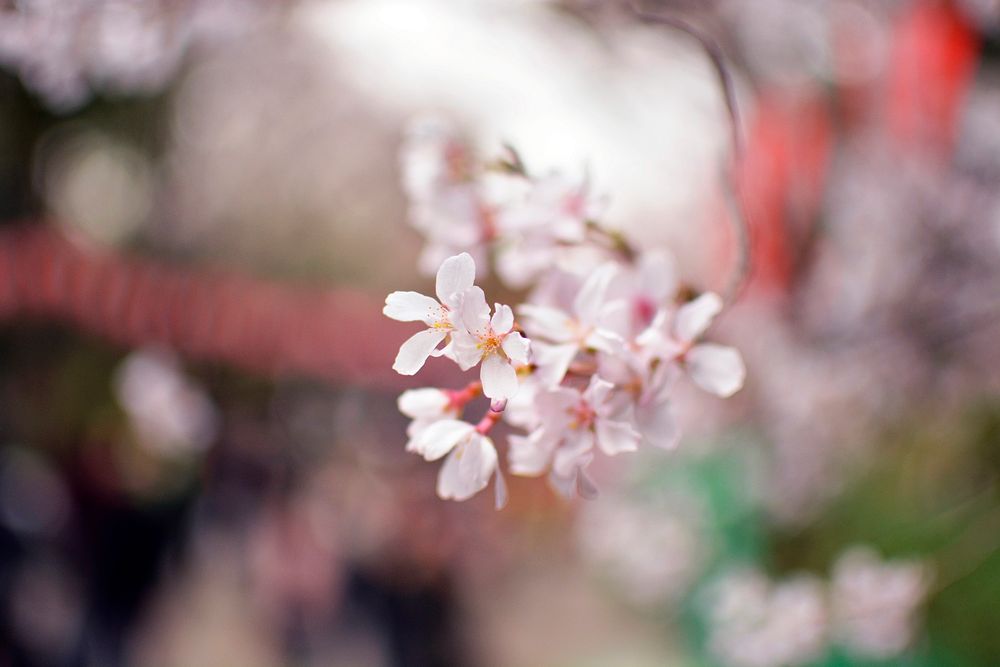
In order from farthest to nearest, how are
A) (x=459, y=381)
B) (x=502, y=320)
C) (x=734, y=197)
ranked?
1. (x=459, y=381)
2. (x=734, y=197)
3. (x=502, y=320)

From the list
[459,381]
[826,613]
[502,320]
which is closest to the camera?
[502,320]

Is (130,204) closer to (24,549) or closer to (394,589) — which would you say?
(24,549)

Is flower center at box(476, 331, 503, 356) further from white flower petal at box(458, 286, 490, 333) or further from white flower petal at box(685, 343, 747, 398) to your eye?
white flower petal at box(685, 343, 747, 398)

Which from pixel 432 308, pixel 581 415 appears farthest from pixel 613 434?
pixel 432 308

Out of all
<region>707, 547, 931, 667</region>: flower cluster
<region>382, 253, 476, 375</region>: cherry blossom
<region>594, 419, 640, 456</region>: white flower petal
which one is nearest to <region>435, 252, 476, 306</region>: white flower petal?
<region>382, 253, 476, 375</region>: cherry blossom

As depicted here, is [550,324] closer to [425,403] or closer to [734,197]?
[425,403]

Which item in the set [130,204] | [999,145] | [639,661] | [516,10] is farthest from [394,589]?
[999,145]

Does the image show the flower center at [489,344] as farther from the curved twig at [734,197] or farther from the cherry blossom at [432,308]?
the curved twig at [734,197]
